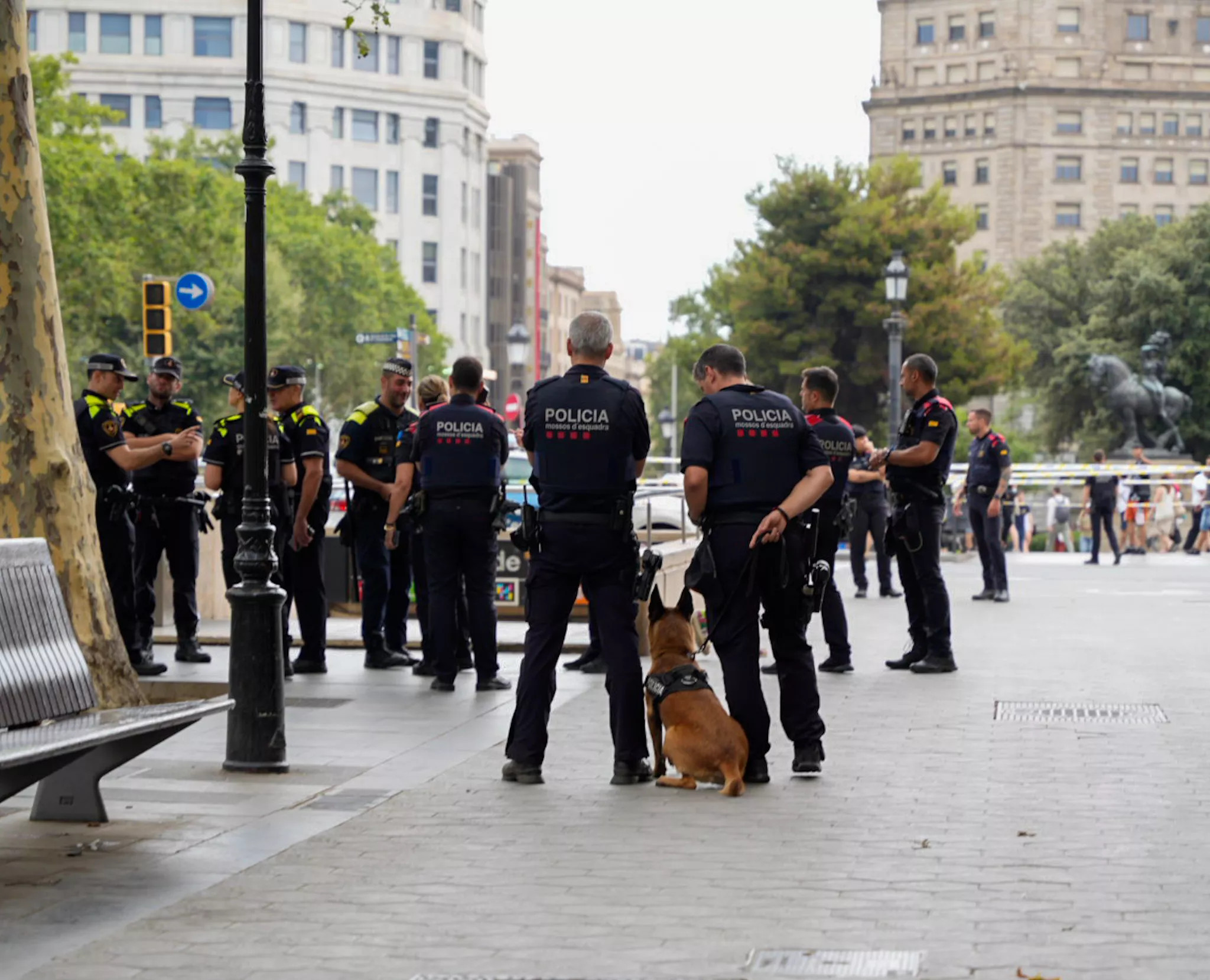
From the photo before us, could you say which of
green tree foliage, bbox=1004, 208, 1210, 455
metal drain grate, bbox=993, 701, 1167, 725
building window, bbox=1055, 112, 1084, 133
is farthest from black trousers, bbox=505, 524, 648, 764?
building window, bbox=1055, 112, 1084, 133

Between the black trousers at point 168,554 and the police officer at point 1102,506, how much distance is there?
2013cm

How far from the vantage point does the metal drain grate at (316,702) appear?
39.3ft

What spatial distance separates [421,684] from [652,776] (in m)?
4.11

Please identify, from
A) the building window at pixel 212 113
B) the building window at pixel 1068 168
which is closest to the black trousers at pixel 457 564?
the building window at pixel 212 113

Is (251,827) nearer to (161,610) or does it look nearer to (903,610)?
(161,610)

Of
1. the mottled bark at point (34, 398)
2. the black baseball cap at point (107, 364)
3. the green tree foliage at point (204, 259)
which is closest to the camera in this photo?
the mottled bark at point (34, 398)

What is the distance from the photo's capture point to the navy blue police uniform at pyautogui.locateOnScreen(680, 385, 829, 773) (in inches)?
356

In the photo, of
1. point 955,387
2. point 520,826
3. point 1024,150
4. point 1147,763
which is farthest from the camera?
point 1024,150

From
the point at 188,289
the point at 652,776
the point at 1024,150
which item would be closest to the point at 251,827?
the point at 652,776

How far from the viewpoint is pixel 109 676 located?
10031mm

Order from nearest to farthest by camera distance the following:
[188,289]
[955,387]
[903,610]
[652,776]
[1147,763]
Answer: [652,776]
[1147,763]
[903,610]
[188,289]
[955,387]

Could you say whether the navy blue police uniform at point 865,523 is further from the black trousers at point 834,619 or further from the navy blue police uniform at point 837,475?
the navy blue police uniform at point 837,475

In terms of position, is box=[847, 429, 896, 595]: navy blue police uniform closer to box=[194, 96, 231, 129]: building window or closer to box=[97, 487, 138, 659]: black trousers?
box=[97, 487, 138, 659]: black trousers

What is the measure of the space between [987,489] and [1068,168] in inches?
4416
